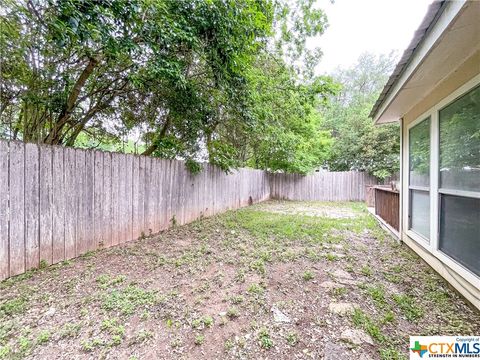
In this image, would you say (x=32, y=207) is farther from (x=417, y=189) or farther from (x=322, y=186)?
(x=322, y=186)

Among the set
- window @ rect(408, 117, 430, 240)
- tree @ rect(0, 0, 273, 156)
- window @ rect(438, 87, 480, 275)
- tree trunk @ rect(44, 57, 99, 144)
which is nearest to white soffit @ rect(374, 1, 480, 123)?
window @ rect(438, 87, 480, 275)

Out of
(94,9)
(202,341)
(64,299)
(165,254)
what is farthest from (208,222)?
(94,9)

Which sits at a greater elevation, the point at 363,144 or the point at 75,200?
the point at 363,144

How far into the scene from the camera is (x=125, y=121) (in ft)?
15.5

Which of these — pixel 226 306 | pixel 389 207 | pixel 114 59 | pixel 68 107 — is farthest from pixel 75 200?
pixel 389 207

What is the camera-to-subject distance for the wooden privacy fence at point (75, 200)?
7.79ft

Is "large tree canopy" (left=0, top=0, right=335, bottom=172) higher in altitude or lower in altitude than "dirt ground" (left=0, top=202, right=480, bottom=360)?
higher

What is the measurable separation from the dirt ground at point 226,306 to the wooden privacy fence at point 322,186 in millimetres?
8041

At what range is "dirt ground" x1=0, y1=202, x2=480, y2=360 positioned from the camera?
157 centimetres

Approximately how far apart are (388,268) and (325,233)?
1.69 m

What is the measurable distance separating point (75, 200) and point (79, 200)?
2.0 inches

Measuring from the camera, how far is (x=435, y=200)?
2770mm

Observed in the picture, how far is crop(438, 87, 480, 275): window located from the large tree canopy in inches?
108

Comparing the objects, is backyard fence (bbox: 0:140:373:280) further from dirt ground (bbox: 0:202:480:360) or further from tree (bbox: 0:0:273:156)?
tree (bbox: 0:0:273:156)
